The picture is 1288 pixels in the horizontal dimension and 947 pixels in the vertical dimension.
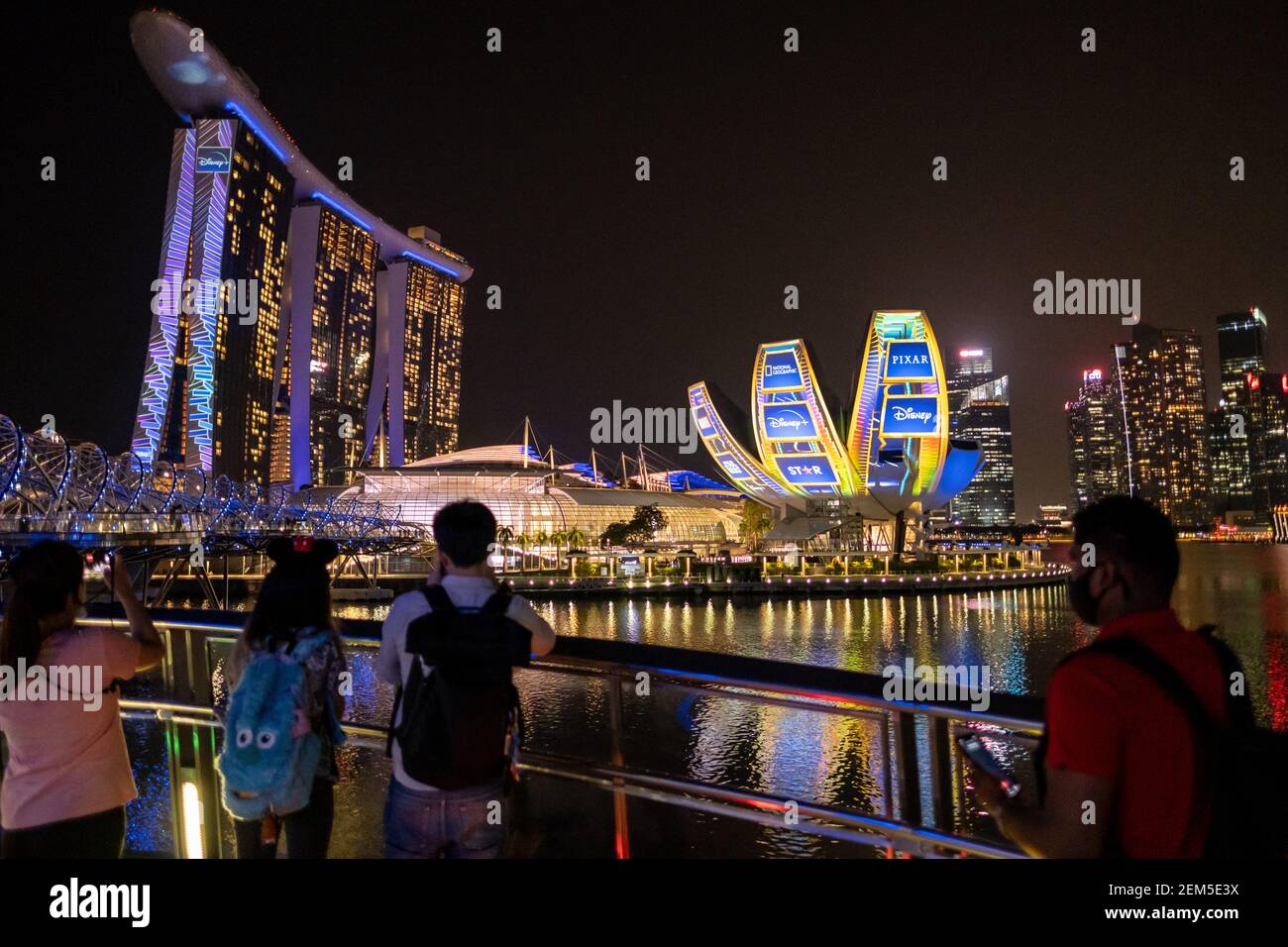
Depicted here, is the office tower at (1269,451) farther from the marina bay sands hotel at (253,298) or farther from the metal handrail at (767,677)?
the metal handrail at (767,677)

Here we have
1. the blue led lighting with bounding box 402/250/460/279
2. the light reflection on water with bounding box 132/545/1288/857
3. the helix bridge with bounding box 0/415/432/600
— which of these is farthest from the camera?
the blue led lighting with bounding box 402/250/460/279

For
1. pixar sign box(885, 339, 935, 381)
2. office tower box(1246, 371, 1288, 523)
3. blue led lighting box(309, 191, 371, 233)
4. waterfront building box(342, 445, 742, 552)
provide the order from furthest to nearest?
office tower box(1246, 371, 1288, 523)
blue led lighting box(309, 191, 371, 233)
waterfront building box(342, 445, 742, 552)
pixar sign box(885, 339, 935, 381)

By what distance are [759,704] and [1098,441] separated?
593 ft

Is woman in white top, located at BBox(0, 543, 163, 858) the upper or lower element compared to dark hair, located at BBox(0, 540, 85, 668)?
lower

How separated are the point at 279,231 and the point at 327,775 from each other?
84.0 m

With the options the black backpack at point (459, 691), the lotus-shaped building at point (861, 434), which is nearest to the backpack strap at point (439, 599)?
the black backpack at point (459, 691)

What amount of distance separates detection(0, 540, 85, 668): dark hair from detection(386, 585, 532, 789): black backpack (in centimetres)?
100

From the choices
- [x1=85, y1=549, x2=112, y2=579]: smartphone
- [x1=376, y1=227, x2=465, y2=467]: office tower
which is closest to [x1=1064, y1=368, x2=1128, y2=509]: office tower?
[x1=376, y1=227, x2=465, y2=467]: office tower

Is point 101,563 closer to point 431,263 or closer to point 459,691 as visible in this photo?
point 459,691

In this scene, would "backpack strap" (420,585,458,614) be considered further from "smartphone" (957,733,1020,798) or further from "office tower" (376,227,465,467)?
"office tower" (376,227,465,467)

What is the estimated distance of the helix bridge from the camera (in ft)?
68.3

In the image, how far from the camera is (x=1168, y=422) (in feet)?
497

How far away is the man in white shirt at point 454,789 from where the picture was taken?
7.70ft

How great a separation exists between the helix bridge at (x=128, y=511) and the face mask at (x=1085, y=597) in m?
11.6
